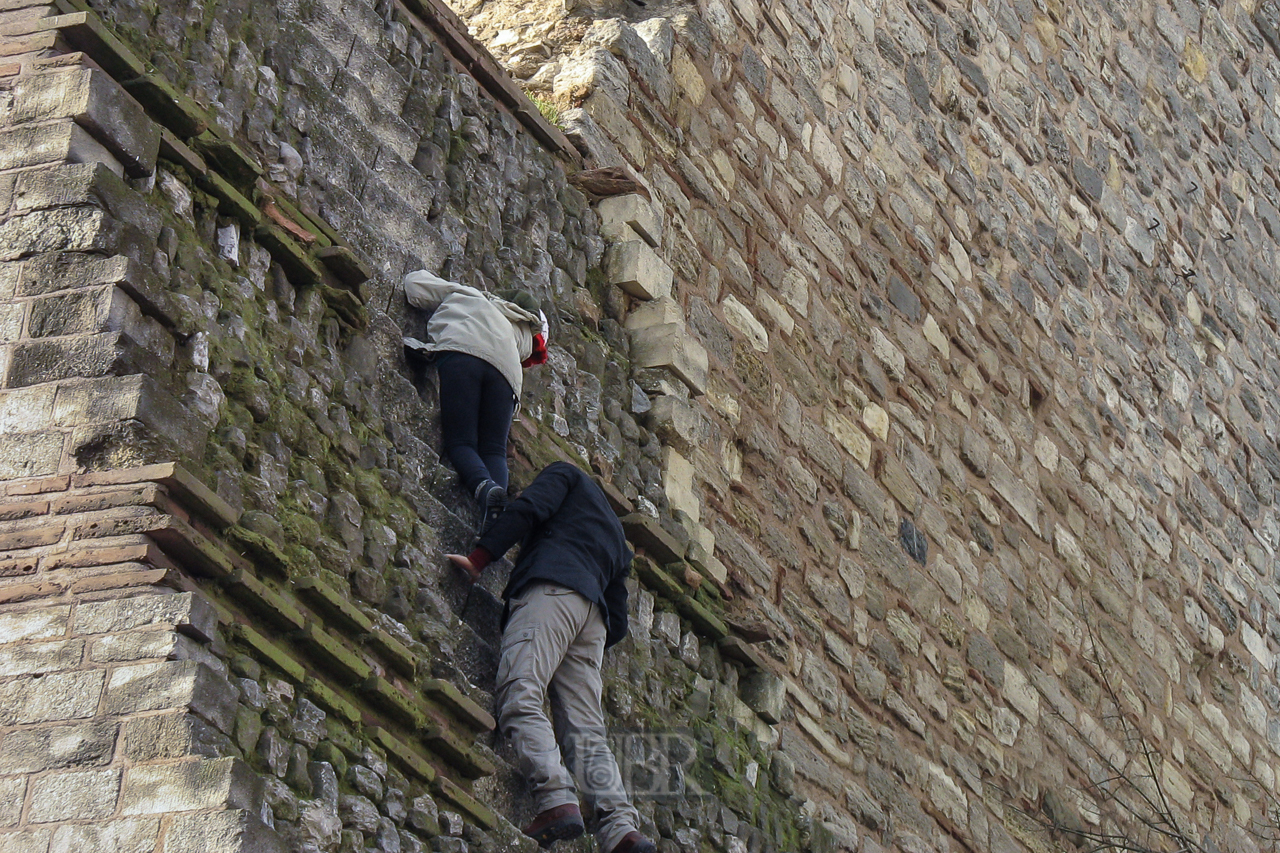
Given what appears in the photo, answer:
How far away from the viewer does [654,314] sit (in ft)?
23.8

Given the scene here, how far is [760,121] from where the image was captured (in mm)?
8367

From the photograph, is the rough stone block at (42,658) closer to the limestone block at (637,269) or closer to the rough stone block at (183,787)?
the rough stone block at (183,787)

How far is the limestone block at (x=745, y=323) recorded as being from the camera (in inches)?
306

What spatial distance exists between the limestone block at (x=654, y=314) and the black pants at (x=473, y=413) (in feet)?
4.62

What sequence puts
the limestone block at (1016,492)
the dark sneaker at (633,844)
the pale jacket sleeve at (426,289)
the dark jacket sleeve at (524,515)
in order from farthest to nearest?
the limestone block at (1016,492) < the pale jacket sleeve at (426,289) < the dark jacket sleeve at (524,515) < the dark sneaker at (633,844)

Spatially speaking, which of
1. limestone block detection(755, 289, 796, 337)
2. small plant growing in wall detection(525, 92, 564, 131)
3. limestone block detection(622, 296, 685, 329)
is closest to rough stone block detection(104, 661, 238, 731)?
limestone block detection(622, 296, 685, 329)

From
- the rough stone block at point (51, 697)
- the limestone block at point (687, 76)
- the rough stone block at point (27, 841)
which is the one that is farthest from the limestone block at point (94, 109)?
the limestone block at point (687, 76)

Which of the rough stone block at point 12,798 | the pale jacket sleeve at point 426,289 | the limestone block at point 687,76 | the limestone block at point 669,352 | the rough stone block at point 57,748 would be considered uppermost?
the limestone block at point 687,76

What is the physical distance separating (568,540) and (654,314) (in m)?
1.78

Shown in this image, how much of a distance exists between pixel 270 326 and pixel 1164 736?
585cm

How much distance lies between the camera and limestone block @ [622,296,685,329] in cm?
724

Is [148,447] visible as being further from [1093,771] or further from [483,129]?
[1093,771]

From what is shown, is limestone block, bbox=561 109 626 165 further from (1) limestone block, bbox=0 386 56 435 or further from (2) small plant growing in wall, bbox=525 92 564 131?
(1) limestone block, bbox=0 386 56 435

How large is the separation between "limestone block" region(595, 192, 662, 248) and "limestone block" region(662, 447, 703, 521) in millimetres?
820
